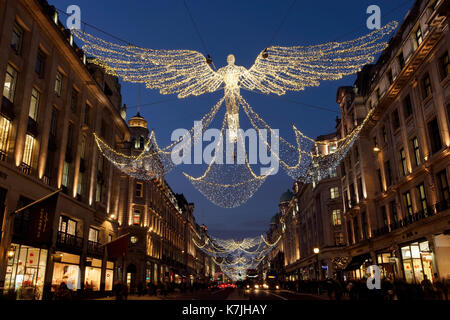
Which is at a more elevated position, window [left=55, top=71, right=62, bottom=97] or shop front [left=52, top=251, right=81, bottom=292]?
window [left=55, top=71, right=62, bottom=97]

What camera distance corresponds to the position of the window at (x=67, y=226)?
28656 mm

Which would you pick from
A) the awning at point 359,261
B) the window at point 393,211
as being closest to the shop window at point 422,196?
the window at point 393,211

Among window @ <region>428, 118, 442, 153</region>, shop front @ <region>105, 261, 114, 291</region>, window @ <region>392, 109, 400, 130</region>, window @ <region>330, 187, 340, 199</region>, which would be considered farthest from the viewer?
window @ <region>330, 187, 340, 199</region>

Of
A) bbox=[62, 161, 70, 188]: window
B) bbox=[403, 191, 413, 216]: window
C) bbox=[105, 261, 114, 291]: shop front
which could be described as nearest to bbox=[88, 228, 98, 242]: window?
bbox=[105, 261, 114, 291]: shop front

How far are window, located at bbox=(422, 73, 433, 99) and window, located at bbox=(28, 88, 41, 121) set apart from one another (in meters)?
25.7

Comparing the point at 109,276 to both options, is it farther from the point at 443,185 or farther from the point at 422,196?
the point at 443,185

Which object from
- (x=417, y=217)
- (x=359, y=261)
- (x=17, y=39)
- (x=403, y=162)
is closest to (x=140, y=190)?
(x=359, y=261)

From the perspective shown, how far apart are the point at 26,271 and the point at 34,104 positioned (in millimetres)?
10532

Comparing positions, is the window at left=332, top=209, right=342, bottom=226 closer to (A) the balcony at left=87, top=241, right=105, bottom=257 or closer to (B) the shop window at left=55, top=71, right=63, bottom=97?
(A) the balcony at left=87, top=241, right=105, bottom=257

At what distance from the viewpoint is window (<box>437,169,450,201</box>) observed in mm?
24172

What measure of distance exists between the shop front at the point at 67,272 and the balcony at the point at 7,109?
9.57 m
